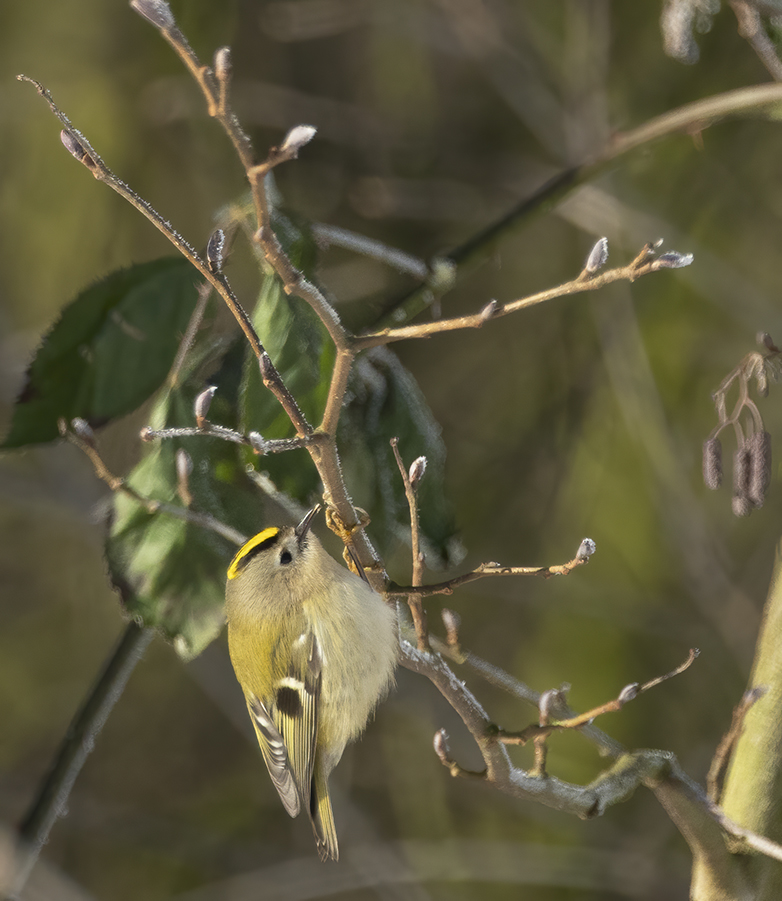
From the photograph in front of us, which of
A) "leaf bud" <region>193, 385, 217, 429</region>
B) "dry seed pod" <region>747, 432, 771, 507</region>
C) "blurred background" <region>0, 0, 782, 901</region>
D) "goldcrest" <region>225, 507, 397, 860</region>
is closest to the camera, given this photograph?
"leaf bud" <region>193, 385, 217, 429</region>

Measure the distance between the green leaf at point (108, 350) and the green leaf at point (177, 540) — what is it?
0.03 metres

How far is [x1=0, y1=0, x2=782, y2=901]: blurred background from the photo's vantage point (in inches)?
55.8

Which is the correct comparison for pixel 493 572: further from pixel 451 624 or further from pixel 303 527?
pixel 303 527

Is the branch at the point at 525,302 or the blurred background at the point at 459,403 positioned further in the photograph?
the blurred background at the point at 459,403

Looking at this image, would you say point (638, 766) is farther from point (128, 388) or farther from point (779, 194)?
point (779, 194)

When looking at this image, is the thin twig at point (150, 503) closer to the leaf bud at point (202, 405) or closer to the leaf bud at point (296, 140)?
the leaf bud at point (202, 405)

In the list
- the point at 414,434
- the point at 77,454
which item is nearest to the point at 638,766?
the point at 414,434

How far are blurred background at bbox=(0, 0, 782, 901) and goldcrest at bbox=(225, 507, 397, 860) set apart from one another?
50cm

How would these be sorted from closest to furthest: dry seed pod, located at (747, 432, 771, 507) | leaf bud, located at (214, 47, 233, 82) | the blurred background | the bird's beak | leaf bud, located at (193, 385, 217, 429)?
1. leaf bud, located at (214, 47, 233, 82)
2. leaf bud, located at (193, 385, 217, 429)
3. dry seed pod, located at (747, 432, 771, 507)
4. the bird's beak
5. the blurred background

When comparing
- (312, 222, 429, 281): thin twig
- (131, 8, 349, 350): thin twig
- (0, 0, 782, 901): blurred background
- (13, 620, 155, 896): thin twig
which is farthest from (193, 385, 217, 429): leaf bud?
(0, 0, 782, 901): blurred background

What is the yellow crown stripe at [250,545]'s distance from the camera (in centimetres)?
70

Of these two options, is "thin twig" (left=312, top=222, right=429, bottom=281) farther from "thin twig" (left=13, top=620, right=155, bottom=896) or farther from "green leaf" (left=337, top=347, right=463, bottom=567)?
"thin twig" (left=13, top=620, right=155, bottom=896)

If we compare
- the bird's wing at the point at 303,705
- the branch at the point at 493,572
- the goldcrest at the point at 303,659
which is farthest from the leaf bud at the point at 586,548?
the bird's wing at the point at 303,705

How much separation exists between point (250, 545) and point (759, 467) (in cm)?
43
